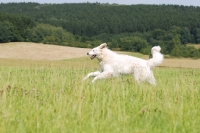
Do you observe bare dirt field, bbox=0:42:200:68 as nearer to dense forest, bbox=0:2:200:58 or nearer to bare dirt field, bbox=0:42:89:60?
bare dirt field, bbox=0:42:89:60

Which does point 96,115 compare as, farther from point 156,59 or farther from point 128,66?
point 156,59

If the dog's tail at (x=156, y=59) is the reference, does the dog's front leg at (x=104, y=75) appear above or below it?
below

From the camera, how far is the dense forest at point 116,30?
344ft

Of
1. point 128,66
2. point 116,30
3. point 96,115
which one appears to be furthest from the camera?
point 116,30

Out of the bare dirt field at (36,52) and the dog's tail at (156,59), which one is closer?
the dog's tail at (156,59)

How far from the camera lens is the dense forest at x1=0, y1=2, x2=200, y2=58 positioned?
344ft

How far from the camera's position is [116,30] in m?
164

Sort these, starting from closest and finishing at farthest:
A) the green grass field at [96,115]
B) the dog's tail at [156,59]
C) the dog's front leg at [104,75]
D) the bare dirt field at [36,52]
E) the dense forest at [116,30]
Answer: the green grass field at [96,115], the dog's front leg at [104,75], the dog's tail at [156,59], the bare dirt field at [36,52], the dense forest at [116,30]

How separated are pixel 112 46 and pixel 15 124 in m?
98.6

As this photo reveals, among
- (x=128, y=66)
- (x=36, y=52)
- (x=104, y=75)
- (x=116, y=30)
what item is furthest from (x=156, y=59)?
(x=116, y=30)

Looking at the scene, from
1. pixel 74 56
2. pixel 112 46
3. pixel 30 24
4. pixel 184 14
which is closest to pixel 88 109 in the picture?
pixel 74 56

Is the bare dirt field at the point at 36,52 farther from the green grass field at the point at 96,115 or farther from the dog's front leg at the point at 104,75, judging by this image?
the green grass field at the point at 96,115

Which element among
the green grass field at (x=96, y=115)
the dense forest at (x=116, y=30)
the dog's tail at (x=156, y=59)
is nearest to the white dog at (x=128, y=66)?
the dog's tail at (x=156, y=59)

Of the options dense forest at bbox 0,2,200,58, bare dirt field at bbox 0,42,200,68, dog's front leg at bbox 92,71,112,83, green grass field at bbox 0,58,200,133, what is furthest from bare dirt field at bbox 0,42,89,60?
green grass field at bbox 0,58,200,133
